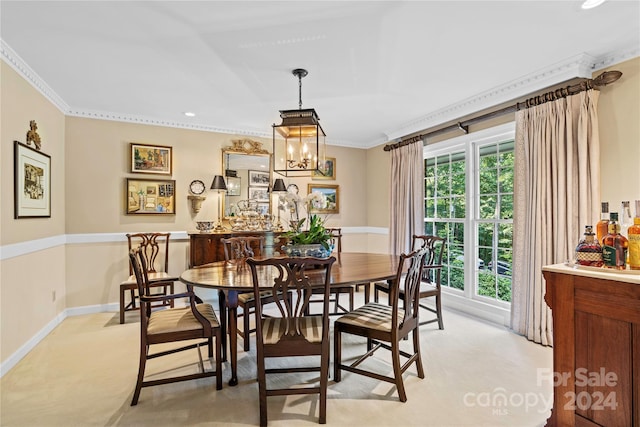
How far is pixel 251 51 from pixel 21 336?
3148mm

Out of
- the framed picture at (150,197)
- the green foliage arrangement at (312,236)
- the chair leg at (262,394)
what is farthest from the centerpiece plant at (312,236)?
the framed picture at (150,197)

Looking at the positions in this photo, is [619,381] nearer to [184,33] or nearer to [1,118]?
[184,33]

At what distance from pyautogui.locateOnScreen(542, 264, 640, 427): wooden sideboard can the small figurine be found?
424 cm

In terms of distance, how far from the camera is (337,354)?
2.40 metres

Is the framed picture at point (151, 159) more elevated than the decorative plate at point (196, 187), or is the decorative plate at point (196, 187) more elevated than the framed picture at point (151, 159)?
the framed picture at point (151, 159)

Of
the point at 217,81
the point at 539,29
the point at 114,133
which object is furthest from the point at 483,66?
the point at 114,133

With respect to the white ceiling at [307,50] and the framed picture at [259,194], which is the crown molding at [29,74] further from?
the framed picture at [259,194]

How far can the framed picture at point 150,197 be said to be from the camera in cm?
430

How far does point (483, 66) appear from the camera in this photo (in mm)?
2965

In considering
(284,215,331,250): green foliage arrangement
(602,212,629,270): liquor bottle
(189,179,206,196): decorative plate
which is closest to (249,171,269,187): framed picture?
(189,179,206,196): decorative plate

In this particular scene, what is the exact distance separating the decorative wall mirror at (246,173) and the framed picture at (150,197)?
722 mm

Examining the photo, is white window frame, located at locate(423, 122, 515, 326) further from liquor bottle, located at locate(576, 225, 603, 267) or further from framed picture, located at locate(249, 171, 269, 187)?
framed picture, located at locate(249, 171, 269, 187)

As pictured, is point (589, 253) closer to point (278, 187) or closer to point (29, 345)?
point (278, 187)

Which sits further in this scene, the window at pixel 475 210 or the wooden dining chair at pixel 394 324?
the window at pixel 475 210
